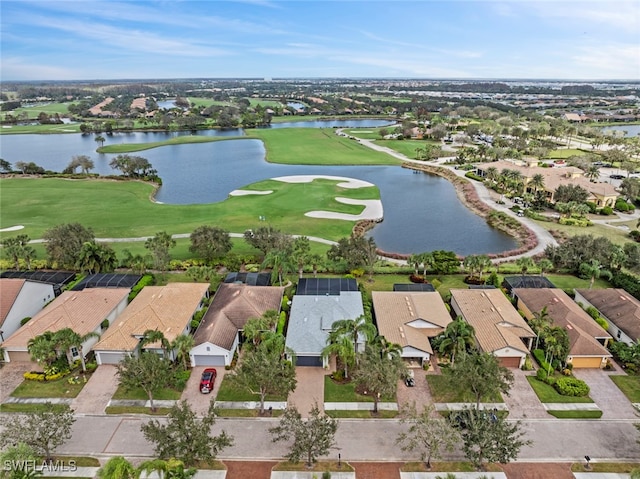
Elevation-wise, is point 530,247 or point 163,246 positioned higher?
point 163,246

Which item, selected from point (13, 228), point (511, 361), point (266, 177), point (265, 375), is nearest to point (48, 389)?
point (265, 375)

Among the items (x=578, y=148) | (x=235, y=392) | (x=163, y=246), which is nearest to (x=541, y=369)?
(x=235, y=392)

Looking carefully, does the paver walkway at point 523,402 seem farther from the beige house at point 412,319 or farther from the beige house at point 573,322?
the beige house at point 412,319

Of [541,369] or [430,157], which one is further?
[430,157]

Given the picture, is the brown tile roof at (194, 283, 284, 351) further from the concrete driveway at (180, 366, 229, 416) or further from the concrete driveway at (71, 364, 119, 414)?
the concrete driveway at (71, 364, 119, 414)

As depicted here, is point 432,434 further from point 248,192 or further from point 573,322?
point 248,192

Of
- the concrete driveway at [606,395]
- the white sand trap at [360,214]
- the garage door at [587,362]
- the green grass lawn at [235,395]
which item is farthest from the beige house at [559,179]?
the green grass lawn at [235,395]

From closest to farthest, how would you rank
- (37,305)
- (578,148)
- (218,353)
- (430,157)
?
1. (218,353)
2. (37,305)
3. (430,157)
4. (578,148)

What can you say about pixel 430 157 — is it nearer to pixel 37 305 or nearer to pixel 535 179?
pixel 535 179
